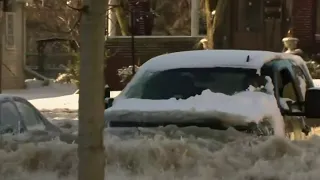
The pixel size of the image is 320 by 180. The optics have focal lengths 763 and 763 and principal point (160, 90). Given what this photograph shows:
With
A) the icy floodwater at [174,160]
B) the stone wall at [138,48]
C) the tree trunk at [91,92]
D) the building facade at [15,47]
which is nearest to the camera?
the tree trunk at [91,92]

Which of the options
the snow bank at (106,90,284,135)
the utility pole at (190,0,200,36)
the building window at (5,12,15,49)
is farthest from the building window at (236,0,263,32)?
the snow bank at (106,90,284,135)

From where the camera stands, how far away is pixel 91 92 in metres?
3.93

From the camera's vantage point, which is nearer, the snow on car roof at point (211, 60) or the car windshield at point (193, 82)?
the car windshield at point (193, 82)

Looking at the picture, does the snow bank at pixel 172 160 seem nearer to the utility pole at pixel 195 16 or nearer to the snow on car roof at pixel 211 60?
the snow on car roof at pixel 211 60

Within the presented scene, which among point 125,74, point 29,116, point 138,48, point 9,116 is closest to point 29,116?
point 29,116

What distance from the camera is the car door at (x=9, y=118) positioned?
7851 millimetres

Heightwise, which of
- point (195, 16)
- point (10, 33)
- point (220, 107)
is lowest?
point (10, 33)

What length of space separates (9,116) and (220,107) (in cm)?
284

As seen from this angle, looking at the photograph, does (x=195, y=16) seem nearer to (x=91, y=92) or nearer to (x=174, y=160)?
(x=174, y=160)

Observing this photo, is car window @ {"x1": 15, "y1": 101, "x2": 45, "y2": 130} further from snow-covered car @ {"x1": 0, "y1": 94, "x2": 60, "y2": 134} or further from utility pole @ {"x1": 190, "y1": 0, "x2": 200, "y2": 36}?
utility pole @ {"x1": 190, "y1": 0, "x2": 200, "y2": 36}

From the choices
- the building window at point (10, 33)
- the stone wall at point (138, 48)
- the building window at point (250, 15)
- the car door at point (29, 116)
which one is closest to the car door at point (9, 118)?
the car door at point (29, 116)

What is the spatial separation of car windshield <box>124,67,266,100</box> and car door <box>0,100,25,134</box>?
1275 mm

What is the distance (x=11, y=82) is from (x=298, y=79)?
2339 centimetres

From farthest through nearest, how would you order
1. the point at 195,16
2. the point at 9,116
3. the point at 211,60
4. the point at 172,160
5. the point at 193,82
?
the point at 195,16 < the point at 9,116 < the point at 211,60 < the point at 193,82 < the point at 172,160
